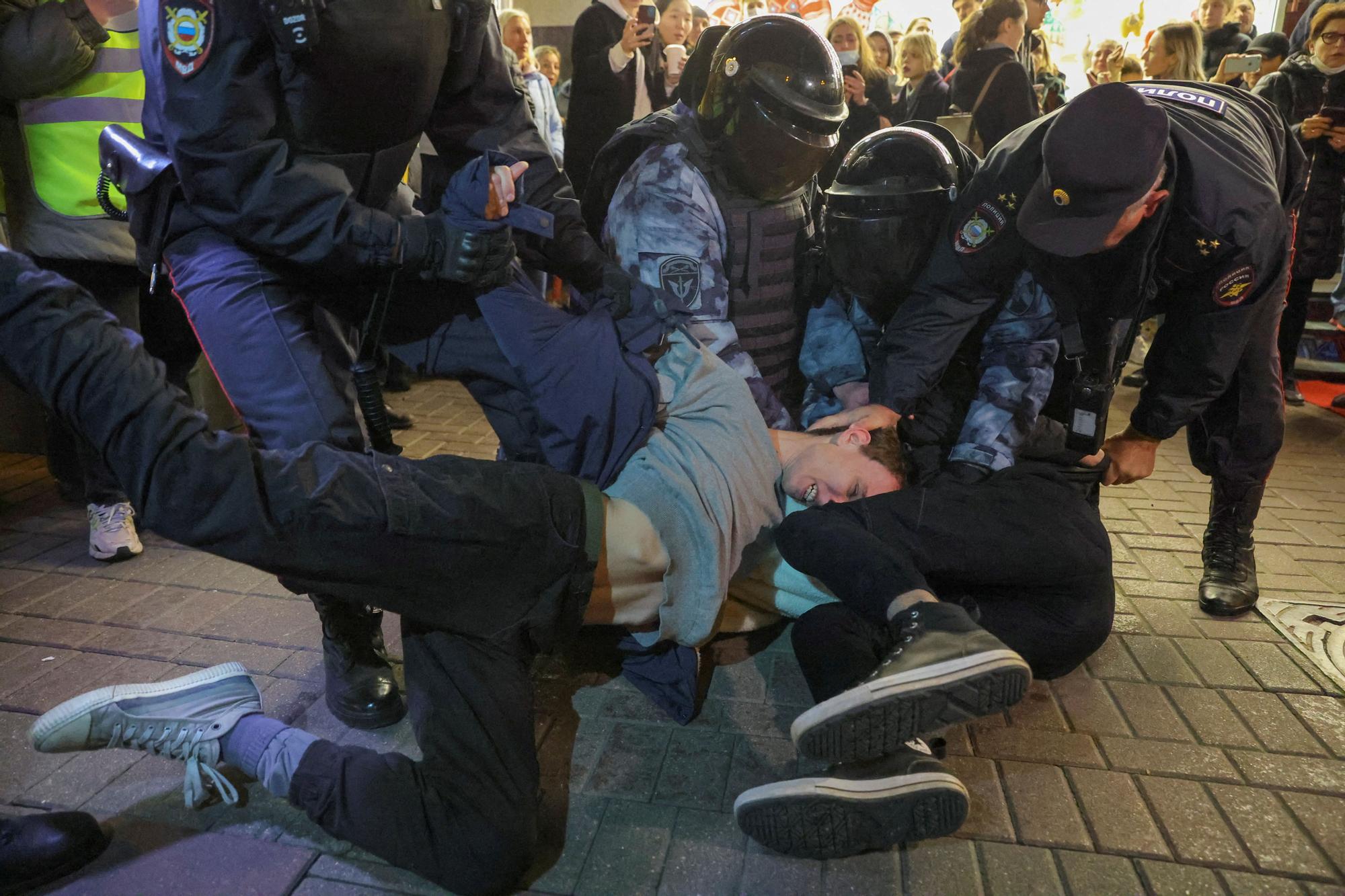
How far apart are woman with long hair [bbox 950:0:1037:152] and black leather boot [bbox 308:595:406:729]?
4049 mm

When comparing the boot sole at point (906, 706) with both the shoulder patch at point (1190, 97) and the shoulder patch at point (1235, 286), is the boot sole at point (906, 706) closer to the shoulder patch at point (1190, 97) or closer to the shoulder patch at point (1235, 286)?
the shoulder patch at point (1235, 286)

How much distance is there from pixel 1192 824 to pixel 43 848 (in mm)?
2389

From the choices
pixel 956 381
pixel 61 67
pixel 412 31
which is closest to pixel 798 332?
pixel 956 381

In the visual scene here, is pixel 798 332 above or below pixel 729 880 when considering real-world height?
above

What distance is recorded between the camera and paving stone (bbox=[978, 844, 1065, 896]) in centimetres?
176

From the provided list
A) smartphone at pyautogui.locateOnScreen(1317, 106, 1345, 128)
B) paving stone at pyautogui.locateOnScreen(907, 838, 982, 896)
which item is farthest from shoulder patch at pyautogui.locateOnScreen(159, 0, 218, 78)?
smartphone at pyautogui.locateOnScreen(1317, 106, 1345, 128)

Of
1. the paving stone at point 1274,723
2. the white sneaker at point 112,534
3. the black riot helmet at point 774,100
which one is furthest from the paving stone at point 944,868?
the white sneaker at point 112,534

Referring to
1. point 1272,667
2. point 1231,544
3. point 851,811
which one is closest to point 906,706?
point 851,811

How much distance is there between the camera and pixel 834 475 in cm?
243

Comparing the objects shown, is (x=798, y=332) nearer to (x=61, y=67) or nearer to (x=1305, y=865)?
(x=1305, y=865)

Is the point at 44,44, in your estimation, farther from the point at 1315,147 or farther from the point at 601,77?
the point at 1315,147

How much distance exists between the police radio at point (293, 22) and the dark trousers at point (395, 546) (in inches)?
26.9

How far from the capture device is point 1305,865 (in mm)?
1840

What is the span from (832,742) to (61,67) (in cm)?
311
